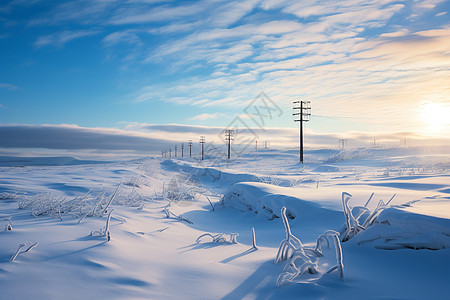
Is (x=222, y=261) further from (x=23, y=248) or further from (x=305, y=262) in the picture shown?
(x=23, y=248)

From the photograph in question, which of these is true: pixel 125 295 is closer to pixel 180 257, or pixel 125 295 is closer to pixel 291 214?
pixel 180 257

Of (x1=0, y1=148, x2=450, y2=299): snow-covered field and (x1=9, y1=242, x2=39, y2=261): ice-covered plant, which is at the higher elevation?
(x1=9, y1=242, x2=39, y2=261): ice-covered plant

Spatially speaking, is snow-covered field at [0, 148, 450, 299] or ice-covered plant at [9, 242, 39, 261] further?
ice-covered plant at [9, 242, 39, 261]

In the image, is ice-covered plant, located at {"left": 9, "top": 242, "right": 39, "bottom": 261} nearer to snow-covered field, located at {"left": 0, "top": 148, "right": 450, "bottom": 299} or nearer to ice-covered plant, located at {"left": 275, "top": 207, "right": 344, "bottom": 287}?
snow-covered field, located at {"left": 0, "top": 148, "right": 450, "bottom": 299}

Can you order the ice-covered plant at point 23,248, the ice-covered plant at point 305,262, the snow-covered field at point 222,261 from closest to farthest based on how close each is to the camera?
the snow-covered field at point 222,261 < the ice-covered plant at point 305,262 < the ice-covered plant at point 23,248

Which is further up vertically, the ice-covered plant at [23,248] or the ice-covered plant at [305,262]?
the ice-covered plant at [23,248]

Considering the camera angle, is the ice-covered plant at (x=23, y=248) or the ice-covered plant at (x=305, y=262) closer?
the ice-covered plant at (x=305, y=262)

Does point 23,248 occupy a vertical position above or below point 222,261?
above

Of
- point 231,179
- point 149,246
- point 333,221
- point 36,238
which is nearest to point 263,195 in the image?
point 333,221

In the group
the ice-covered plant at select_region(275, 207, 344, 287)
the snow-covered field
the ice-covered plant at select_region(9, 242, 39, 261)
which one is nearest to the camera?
the snow-covered field

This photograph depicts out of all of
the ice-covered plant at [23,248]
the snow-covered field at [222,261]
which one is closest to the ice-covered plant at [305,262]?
the snow-covered field at [222,261]

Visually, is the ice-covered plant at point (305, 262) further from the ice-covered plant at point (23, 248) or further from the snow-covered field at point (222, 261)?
the ice-covered plant at point (23, 248)

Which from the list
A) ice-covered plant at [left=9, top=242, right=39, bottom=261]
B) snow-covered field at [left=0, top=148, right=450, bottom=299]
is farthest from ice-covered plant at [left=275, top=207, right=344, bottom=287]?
ice-covered plant at [left=9, top=242, right=39, bottom=261]

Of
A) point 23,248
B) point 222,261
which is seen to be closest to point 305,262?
point 222,261
